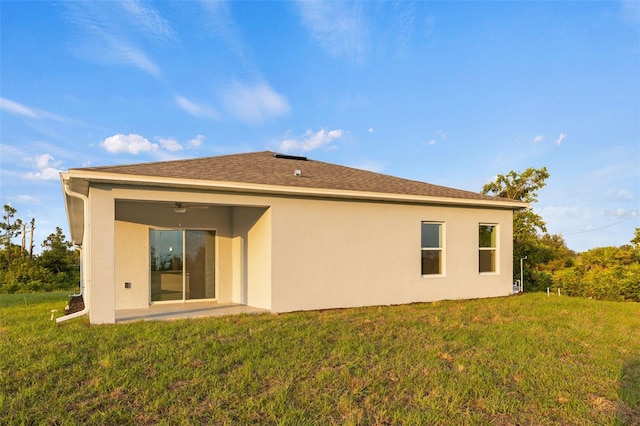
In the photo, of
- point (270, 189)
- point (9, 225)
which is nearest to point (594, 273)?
point (270, 189)

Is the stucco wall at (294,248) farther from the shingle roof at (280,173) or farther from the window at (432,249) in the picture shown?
the shingle roof at (280,173)

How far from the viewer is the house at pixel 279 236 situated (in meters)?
8.32

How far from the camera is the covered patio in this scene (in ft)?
28.6

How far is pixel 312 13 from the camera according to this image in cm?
1159

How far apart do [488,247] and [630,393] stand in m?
8.22

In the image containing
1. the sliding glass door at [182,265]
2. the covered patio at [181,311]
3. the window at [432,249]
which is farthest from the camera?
the window at [432,249]

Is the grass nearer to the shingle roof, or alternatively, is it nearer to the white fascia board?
the white fascia board

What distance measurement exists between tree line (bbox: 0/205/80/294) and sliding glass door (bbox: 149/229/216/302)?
52.2ft

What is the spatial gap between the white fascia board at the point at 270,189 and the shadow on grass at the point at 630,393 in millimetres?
5894

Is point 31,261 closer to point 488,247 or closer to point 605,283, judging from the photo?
point 488,247

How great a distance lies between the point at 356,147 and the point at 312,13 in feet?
20.0

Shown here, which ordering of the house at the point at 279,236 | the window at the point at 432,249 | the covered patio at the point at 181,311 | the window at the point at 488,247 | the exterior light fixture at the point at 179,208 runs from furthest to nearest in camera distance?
the window at the point at 488,247, the window at the point at 432,249, the exterior light fixture at the point at 179,208, the covered patio at the point at 181,311, the house at the point at 279,236

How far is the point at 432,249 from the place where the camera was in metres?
11.6

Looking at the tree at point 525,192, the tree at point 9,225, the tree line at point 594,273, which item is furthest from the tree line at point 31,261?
the tree at point 525,192
